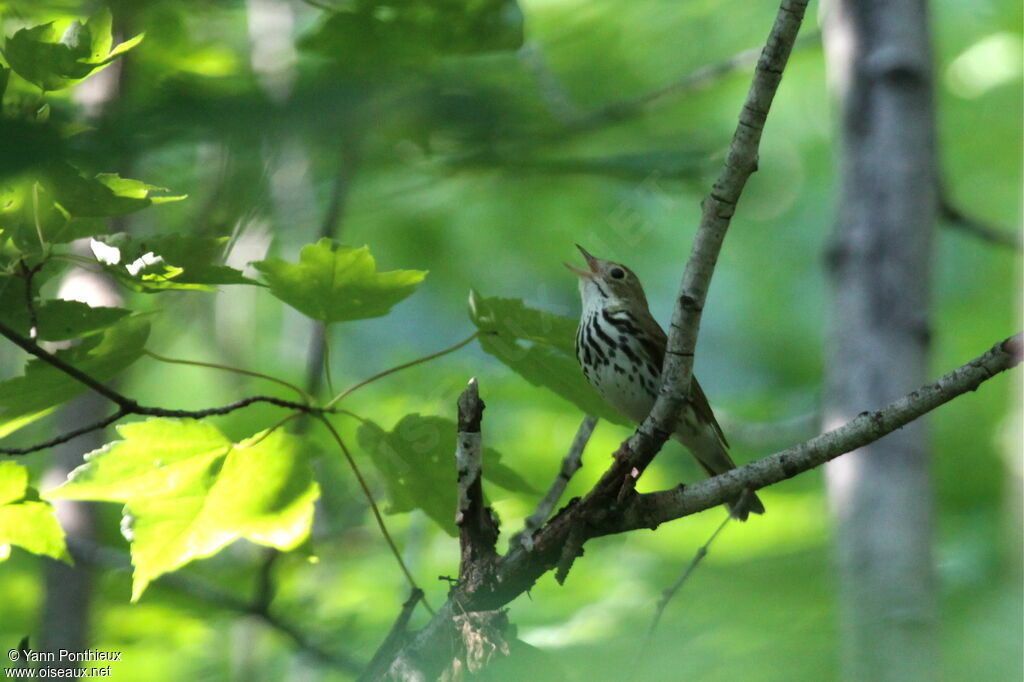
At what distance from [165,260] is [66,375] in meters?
0.37

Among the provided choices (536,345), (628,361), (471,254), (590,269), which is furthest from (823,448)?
(471,254)

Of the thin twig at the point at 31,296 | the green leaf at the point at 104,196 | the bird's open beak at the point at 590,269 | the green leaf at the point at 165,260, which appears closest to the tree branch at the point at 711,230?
the green leaf at the point at 165,260

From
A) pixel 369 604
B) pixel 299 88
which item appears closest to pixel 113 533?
pixel 369 604

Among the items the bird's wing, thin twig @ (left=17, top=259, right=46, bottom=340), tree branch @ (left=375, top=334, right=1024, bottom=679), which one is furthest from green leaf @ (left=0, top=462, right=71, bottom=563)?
the bird's wing

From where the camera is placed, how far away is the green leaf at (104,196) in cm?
147

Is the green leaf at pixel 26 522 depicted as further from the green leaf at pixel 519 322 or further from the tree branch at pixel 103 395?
the green leaf at pixel 519 322

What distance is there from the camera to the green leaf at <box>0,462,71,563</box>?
1907mm

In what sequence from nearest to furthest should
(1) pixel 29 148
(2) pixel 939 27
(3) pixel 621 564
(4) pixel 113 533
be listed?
1. (1) pixel 29 148
2. (4) pixel 113 533
3. (3) pixel 621 564
4. (2) pixel 939 27

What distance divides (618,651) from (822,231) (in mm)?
7296

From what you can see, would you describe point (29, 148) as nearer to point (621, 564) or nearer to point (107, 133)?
point (107, 133)

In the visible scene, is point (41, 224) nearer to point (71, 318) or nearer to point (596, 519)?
point (71, 318)

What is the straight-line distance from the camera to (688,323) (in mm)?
1994

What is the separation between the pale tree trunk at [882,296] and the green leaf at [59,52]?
2433 millimetres

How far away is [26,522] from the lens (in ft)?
6.34
